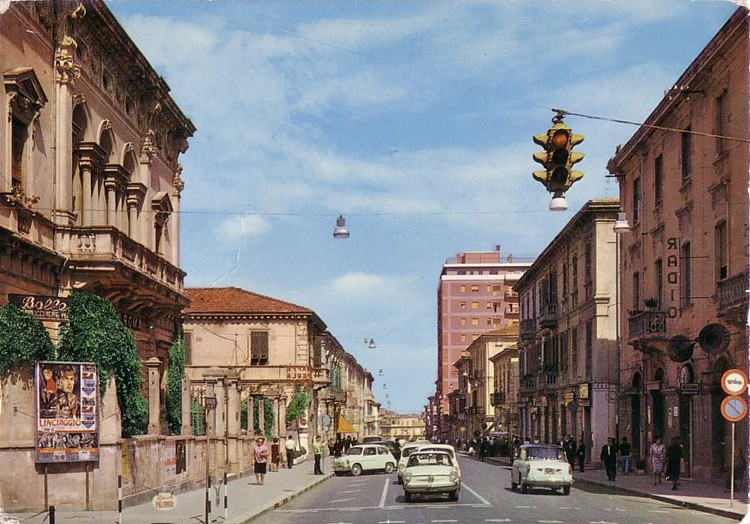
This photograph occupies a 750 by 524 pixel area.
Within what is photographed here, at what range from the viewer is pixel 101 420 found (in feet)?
76.9

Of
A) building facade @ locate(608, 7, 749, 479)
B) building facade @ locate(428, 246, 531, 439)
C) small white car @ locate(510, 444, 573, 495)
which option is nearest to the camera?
small white car @ locate(510, 444, 573, 495)

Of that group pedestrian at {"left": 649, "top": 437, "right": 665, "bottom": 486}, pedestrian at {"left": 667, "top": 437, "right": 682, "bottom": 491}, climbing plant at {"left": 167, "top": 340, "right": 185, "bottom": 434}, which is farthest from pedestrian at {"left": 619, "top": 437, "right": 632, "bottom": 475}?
climbing plant at {"left": 167, "top": 340, "right": 185, "bottom": 434}

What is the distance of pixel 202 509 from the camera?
81.0 feet

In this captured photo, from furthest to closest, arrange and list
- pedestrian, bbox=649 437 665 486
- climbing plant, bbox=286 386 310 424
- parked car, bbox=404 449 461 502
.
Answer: climbing plant, bbox=286 386 310 424, pedestrian, bbox=649 437 665 486, parked car, bbox=404 449 461 502

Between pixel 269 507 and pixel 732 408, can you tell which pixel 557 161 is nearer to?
pixel 732 408

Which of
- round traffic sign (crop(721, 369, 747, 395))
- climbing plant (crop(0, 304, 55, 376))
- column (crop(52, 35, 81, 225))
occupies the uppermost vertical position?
column (crop(52, 35, 81, 225))

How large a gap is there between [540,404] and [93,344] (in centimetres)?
4459

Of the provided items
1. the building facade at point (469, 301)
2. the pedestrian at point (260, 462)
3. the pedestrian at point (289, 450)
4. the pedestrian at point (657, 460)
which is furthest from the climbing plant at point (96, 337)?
the building facade at point (469, 301)

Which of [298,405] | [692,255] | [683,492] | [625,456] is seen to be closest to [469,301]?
[298,405]

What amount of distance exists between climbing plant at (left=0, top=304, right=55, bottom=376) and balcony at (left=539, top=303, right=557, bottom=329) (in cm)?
4217

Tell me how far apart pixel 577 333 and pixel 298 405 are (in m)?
19.7

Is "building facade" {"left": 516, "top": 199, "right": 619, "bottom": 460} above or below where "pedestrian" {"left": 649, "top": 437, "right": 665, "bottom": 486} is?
above

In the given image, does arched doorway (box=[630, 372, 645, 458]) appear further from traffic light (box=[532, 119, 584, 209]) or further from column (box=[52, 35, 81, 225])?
traffic light (box=[532, 119, 584, 209])

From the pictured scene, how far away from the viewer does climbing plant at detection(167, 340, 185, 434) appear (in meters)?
39.6
